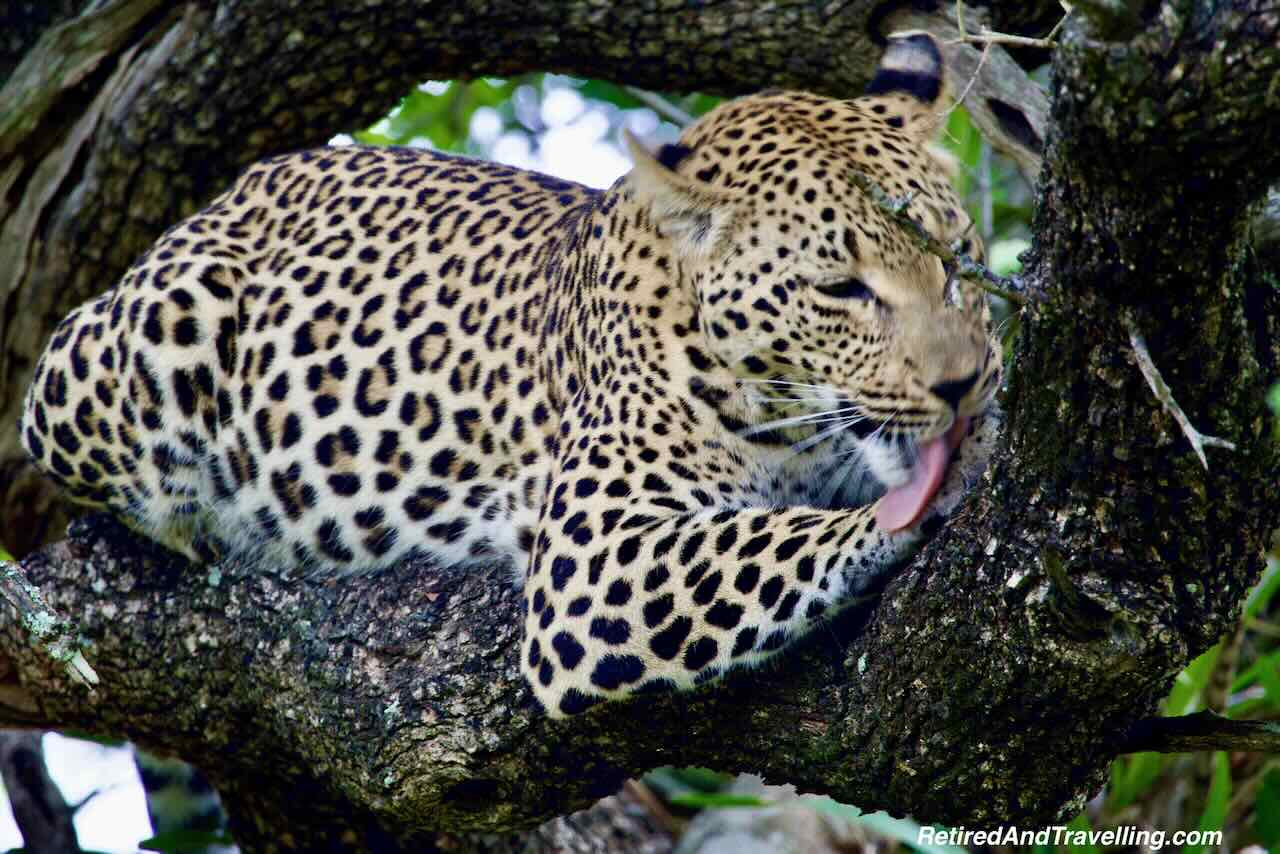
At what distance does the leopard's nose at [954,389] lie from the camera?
4340 millimetres

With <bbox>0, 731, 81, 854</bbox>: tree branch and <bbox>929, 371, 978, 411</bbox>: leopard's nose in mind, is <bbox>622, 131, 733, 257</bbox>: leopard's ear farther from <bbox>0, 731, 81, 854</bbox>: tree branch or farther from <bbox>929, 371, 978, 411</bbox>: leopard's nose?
<bbox>0, 731, 81, 854</bbox>: tree branch

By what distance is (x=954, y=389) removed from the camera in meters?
4.34

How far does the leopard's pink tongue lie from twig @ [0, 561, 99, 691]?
6.33 ft

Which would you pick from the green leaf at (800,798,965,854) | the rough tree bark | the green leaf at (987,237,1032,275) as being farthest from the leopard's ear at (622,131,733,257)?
the green leaf at (987,237,1032,275)

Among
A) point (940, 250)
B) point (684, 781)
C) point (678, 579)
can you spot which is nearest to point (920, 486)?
point (678, 579)

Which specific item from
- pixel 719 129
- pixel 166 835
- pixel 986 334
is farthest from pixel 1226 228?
pixel 166 835

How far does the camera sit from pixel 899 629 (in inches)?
150

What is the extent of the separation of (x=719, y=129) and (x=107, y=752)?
17.4 ft

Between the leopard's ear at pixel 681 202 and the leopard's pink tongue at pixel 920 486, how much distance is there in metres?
1.11

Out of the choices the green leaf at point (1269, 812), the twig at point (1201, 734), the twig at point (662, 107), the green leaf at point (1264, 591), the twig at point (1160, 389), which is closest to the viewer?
the twig at point (1160, 389)

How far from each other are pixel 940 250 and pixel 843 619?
160cm

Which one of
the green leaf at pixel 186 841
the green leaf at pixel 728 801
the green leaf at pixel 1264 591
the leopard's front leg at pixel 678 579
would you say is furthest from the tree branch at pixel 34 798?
the green leaf at pixel 1264 591

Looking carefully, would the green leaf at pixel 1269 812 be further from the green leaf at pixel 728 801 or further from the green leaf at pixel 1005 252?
the green leaf at pixel 1005 252

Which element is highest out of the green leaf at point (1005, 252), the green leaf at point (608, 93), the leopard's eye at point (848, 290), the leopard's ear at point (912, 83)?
the leopard's ear at point (912, 83)
